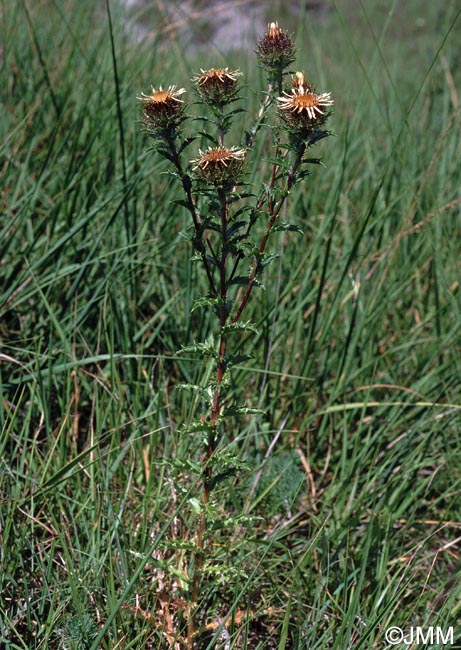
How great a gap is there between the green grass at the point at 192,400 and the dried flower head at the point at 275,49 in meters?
0.31

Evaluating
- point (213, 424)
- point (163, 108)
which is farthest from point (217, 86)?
point (213, 424)

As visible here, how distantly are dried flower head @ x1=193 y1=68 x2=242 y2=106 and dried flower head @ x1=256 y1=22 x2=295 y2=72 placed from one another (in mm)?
89

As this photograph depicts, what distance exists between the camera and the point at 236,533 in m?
1.78

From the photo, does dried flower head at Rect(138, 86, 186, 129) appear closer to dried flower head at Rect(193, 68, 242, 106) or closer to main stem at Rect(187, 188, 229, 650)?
dried flower head at Rect(193, 68, 242, 106)

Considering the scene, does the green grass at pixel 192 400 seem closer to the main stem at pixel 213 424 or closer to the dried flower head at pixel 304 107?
the main stem at pixel 213 424

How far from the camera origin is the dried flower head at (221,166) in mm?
1262

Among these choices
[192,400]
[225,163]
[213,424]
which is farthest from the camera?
[192,400]

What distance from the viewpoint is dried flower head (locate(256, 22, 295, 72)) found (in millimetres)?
1363

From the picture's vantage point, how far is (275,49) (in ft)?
4.48

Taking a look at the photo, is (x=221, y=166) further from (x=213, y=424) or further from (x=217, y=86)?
(x=213, y=424)

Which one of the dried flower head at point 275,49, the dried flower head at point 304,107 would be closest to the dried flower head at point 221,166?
the dried flower head at point 304,107

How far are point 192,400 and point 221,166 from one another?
877 millimetres
